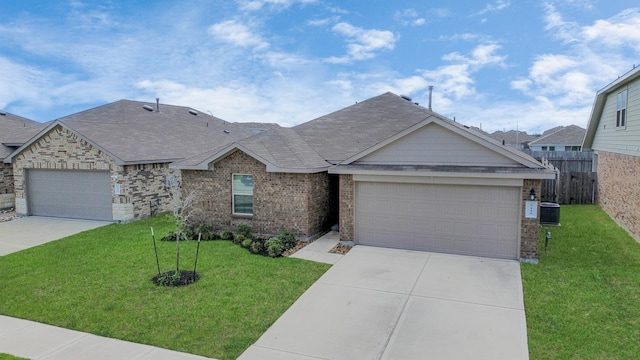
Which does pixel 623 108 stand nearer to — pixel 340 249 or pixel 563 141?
pixel 340 249

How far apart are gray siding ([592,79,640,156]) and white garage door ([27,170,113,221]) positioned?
60.7 feet

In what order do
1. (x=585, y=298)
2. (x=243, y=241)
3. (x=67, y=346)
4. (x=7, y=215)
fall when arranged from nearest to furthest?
(x=67, y=346) → (x=585, y=298) → (x=243, y=241) → (x=7, y=215)

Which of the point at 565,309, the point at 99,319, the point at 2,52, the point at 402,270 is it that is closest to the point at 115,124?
the point at 2,52

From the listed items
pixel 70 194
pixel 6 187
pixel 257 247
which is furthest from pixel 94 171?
pixel 257 247

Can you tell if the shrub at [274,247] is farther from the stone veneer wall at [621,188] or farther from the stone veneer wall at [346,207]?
the stone veneer wall at [621,188]

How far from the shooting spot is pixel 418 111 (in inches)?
648

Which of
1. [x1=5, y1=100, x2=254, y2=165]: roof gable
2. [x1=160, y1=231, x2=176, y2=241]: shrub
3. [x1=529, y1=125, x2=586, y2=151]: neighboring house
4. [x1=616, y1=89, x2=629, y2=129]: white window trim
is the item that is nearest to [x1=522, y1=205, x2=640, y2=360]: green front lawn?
[x1=616, y1=89, x2=629, y2=129]: white window trim

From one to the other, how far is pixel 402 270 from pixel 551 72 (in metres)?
12.6

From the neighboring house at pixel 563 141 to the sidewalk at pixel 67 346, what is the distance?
1670 inches

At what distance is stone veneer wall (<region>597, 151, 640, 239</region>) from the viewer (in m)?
12.1

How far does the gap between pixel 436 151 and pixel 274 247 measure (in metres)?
5.11

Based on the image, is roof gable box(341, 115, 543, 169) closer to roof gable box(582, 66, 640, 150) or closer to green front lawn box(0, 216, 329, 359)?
green front lawn box(0, 216, 329, 359)

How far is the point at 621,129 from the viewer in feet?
46.5

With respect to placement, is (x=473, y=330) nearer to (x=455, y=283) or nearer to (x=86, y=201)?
(x=455, y=283)
